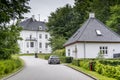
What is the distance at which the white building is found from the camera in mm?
104000

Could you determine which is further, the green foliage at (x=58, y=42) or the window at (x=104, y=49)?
the green foliage at (x=58, y=42)

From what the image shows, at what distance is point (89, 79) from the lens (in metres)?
21.8

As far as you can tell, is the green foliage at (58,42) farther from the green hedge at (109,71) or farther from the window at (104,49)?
the green hedge at (109,71)

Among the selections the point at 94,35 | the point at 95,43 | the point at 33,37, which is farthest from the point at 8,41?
the point at 33,37

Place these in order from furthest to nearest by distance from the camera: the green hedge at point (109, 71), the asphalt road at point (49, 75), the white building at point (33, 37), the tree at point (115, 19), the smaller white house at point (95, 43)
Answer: the white building at point (33, 37)
the tree at point (115, 19)
the smaller white house at point (95, 43)
the asphalt road at point (49, 75)
the green hedge at point (109, 71)

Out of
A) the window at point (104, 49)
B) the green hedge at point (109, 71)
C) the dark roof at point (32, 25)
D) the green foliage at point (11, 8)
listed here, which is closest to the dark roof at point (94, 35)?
the window at point (104, 49)

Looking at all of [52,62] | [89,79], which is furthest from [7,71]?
[52,62]

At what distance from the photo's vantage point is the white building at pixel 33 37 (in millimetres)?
104000

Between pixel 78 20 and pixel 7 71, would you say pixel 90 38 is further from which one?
pixel 78 20

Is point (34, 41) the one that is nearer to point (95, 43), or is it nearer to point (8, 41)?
point (95, 43)

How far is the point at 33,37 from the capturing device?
106312 mm

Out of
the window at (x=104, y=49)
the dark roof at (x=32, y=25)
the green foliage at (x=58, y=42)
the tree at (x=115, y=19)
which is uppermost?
the dark roof at (x=32, y=25)

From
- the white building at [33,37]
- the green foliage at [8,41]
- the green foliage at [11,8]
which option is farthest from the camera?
the white building at [33,37]

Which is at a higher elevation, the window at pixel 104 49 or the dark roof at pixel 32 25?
the dark roof at pixel 32 25
